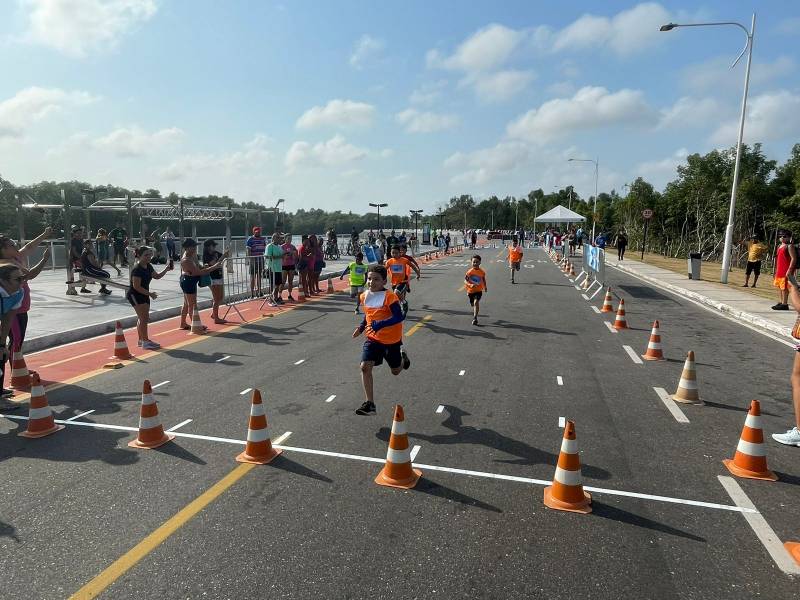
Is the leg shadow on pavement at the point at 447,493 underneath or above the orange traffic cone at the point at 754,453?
underneath

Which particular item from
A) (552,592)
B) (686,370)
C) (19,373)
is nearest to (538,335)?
(686,370)

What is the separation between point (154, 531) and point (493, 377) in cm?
521

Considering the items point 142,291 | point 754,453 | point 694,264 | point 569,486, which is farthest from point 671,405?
point 694,264

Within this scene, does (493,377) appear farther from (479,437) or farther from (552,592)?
(552,592)

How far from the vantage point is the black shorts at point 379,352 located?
20.1 ft

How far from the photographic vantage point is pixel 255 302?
15.8 metres

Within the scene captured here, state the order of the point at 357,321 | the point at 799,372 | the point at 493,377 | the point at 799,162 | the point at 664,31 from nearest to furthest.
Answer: the point at 799,372 → the point at 493,377 → the point at 357,321 → the point at 664,31 → the point at 799,162

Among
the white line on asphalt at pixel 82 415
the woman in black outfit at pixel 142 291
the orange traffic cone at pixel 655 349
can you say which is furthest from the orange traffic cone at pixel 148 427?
the orange traffic cone at pixel 655 349

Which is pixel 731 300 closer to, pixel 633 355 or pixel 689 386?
pixel 633 355

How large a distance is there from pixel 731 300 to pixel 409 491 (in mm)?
15115

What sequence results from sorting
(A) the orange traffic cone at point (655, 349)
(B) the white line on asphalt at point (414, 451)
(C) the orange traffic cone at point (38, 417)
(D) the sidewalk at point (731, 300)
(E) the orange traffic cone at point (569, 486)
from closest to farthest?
(E) the orange traffic cone at point (569, 486)
(B) the white line on asphalt at point (414, 451)
(C) the orange traffic cone at point (38, 417)
(A) the orange traffic cone at point (655, 349)
(D) the sidewalk at point (731, 300)

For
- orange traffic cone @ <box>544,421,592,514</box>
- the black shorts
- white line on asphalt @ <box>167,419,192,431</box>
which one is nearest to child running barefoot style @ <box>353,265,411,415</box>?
the black shorts

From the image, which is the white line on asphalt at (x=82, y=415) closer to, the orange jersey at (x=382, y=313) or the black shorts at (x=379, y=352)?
the black shorts at (x=379, y=352)

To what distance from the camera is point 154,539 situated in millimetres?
3680
